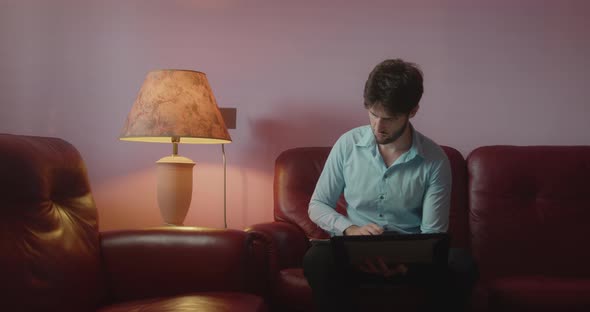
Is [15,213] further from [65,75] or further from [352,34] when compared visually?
[352,34]

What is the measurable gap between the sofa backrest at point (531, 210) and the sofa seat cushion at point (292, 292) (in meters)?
Result: 0.82

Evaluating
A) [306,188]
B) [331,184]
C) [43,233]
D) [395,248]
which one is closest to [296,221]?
[306,188]

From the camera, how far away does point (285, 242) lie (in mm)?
2209

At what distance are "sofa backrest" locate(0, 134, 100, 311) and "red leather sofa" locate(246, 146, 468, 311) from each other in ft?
2.00

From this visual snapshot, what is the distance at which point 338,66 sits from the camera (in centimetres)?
283

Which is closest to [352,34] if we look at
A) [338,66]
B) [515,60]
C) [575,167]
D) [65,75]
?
[338,66]

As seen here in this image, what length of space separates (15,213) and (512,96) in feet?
7.46

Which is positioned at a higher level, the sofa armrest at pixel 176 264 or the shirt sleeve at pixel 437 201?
the shirt sleeve at pixel 437 201

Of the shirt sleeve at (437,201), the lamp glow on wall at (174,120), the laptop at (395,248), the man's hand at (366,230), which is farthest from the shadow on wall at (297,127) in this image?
the laptop at (395,248)

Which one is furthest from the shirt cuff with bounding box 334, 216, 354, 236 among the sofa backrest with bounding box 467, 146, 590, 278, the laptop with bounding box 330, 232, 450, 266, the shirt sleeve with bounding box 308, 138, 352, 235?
the sofa backrest with bounding box 467, 146, 590, 278

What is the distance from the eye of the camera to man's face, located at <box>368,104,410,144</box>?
1743mm

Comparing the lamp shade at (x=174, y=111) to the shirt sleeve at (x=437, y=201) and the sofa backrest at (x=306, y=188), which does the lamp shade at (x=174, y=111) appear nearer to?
the sofa backrest at (x=306, y=188)

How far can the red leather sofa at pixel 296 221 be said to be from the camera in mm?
1988

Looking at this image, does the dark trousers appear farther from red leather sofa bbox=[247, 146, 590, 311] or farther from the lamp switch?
the lamp switch
